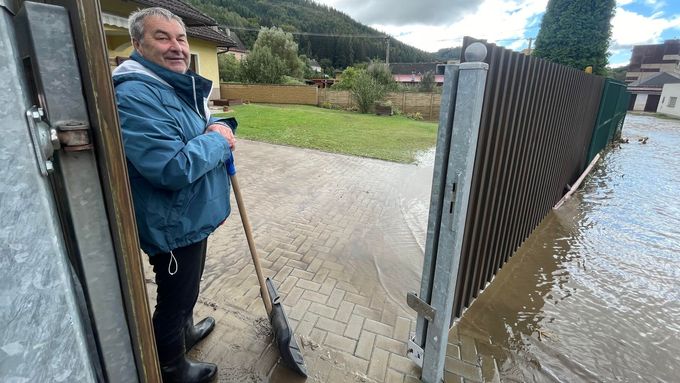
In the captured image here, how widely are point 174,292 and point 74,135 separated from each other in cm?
121

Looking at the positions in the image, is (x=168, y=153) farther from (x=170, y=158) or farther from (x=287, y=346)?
(x=287, y=346)

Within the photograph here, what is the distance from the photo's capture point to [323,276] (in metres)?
3.35

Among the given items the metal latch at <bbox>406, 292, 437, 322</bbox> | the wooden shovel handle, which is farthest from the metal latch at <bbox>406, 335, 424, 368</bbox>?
the wooden shovel handle

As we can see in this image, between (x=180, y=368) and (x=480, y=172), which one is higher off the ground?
(x=480, y=172)

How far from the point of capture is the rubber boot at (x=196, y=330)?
7.70 feet

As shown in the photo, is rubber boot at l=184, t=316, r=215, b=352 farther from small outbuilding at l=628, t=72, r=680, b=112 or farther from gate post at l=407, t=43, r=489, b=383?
small outbuilding at l=628, t=72, r=680, b=112

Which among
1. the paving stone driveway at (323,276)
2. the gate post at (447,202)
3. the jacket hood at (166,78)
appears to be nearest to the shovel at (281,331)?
the paving stone driveway at (323,276)

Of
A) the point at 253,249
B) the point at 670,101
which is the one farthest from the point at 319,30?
the point at 253,249

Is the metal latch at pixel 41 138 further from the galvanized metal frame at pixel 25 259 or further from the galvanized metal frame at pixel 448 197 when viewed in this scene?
the galvanized metal frame at pixel 448 197

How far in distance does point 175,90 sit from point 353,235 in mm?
2999

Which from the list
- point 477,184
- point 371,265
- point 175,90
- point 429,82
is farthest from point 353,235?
point 429,82

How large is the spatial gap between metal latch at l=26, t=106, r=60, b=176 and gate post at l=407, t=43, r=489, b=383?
1556 mm

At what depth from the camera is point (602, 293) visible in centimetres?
333

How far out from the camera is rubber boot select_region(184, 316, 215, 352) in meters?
2.35
